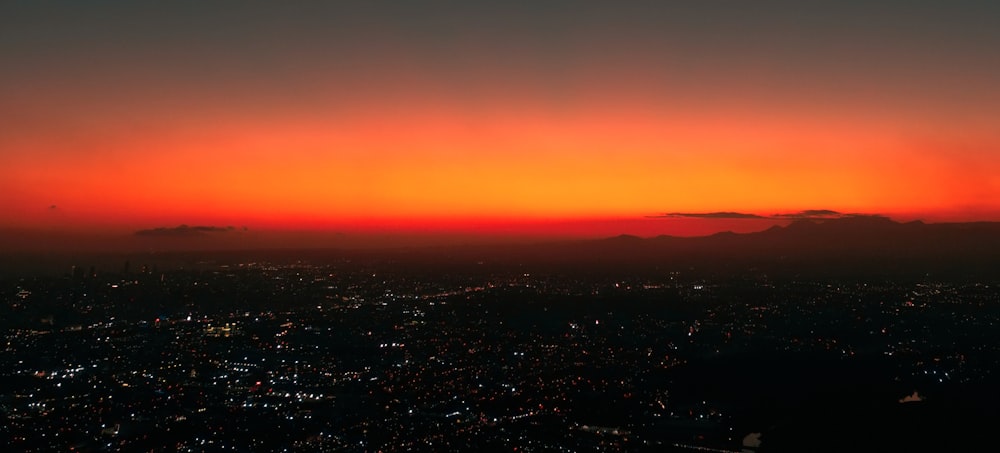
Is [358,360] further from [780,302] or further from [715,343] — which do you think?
[780,302]

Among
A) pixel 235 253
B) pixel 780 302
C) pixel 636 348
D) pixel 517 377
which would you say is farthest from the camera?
pixel 235 253

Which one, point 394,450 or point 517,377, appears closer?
point 394,450


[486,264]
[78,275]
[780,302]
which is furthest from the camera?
[486,264]

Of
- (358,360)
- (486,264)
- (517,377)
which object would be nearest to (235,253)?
(486,264)

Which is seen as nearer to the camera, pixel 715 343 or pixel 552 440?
pixel 552 440

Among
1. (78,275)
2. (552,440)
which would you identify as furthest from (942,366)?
(78,275)

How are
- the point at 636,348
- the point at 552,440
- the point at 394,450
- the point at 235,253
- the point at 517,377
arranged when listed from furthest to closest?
the point at 235,253, the point at 636,348, the point at 517,377, the point at 552,440, the point at 394,450

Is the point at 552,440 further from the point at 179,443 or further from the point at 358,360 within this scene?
the point at 358,360

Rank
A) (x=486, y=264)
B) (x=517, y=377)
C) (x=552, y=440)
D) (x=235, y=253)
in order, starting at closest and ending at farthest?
(x=552, y=440) < (x=517, y=377) < (x=486, y=264) < (x=235, y=253)

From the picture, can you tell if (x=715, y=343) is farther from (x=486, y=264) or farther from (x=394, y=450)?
(x=486, y=264)
